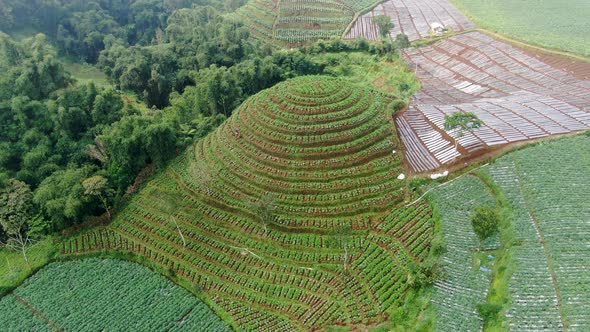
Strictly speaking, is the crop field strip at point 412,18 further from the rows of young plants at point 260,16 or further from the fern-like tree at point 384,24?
the rows of young plants at point 260,16

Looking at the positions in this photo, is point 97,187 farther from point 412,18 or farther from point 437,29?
point 412,18

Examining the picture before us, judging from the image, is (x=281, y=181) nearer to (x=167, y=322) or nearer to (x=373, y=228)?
(x=373, y=228)

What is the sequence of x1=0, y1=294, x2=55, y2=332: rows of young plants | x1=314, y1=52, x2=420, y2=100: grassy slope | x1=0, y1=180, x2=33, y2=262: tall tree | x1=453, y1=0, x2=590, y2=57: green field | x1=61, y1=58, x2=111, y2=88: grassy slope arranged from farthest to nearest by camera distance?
x1=61, y1=58, x2=111, y2=88: grassy slope → x1=453, y1=0, x2=590, y2=57: green field → x1=314, y1=52, x2=420, y2=100: grassy slope → x1=0, y1=180, x2=33, y2=262: tall tree → x1=0, y1=294, x2=55, y2=332: rows of young plants

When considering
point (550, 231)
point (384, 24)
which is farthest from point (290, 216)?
point (384, 24)

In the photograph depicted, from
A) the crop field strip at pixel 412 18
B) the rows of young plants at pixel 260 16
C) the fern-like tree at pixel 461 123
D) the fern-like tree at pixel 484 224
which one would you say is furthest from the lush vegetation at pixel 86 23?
the fern-like tree at pixel 484 224

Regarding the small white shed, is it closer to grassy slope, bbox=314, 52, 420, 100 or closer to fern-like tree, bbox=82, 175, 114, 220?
grassy slope, bbox=314, 52, 420, 100

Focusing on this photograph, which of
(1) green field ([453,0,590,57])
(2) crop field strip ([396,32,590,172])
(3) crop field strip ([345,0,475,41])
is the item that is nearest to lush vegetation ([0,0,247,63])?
(3) crop field strip ([345,0,475,41])
